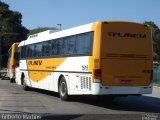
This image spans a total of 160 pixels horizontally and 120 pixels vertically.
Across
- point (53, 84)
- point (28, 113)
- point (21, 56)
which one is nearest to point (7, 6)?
point (21, 56)

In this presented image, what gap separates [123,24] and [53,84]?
5649 millimetres

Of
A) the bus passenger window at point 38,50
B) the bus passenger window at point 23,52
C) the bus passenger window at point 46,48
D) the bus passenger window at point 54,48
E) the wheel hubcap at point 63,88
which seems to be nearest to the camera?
the wheel hubcap at point 63,88

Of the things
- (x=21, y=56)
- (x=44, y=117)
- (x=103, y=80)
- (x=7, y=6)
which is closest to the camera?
(x=44, y=117)

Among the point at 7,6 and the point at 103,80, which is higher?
the point at 7,6

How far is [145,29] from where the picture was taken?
17.9m

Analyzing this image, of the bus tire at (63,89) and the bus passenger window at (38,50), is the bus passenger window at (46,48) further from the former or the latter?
the bus tire at (63,89)

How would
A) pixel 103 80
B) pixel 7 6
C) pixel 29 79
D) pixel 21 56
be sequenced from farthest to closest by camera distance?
1. pixel 7 6
2. pixel 21 56
3. pixel 29 79
4. pixel 103 80

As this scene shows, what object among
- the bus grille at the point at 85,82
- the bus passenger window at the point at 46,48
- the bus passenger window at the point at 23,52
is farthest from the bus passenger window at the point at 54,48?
the bus passenger window at the point at 23,52

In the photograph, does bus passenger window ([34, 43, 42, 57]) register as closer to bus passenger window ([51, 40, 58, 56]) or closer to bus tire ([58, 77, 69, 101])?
bus passenger window ([51, 40, 58, 56])

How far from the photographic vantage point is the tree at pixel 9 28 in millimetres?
88625

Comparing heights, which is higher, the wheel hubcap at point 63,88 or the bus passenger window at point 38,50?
the bus passenger window at point 38,50

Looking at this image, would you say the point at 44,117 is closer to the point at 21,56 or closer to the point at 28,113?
the point at 28,113

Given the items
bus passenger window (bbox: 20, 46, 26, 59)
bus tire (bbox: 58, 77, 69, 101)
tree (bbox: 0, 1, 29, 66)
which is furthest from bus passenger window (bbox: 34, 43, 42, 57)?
tree (bbox: 0, 1, 29, 66)

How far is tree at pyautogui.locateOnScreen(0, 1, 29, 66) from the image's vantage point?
88.6 meters
